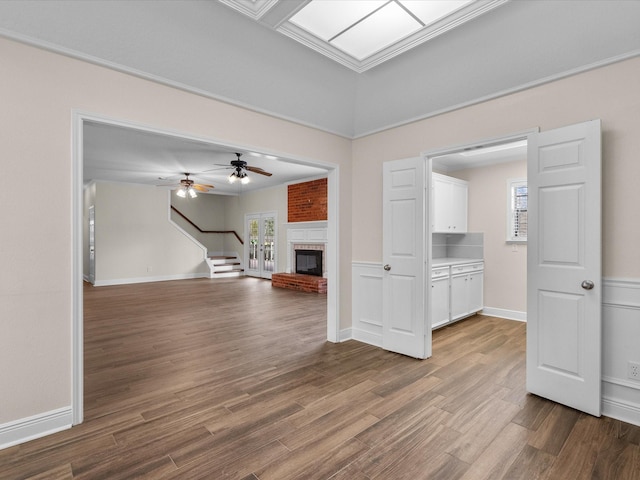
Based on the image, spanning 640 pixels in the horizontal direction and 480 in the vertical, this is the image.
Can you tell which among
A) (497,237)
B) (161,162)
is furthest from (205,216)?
(497,237)

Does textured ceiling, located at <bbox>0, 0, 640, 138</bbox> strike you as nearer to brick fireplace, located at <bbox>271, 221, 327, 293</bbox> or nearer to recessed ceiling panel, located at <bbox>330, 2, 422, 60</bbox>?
recessed ceiling panel, located at <bbox>330, 2, 422, 60</bbox>

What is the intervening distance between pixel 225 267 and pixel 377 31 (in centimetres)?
936

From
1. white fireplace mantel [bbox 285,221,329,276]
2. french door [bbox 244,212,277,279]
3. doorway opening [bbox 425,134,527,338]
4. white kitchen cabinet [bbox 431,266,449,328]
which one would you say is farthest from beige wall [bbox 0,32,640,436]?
french door [bbox 244,212,277,279]

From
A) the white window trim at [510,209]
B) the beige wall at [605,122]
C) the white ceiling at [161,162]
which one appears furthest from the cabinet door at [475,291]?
the white ceiling at [161,162]

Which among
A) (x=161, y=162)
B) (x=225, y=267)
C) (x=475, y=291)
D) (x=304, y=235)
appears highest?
(x=161, y=162)

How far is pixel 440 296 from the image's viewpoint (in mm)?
4484

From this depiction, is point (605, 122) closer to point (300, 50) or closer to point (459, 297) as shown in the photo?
point (300, 50)

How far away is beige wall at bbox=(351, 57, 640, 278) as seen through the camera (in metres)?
2.34

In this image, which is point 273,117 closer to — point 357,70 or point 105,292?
point 357,70

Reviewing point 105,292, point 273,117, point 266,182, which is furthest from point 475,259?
point 105,292

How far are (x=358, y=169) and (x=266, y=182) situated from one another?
577 centimetres

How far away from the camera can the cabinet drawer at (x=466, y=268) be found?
4.80m

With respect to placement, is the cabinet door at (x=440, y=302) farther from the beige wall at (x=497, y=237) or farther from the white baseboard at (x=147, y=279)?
the white baseboard at (x=147, y=279)

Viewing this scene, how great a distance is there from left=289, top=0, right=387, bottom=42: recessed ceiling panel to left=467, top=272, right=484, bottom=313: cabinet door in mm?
3989
